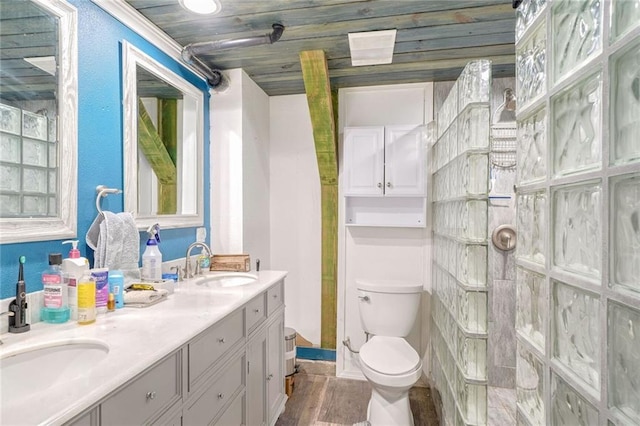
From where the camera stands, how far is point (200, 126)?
213 cm

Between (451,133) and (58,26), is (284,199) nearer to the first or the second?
(451,133)

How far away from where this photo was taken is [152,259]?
1588 millimetres

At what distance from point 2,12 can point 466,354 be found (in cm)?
217

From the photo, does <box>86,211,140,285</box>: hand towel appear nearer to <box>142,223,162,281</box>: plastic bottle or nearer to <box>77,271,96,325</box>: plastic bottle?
<box>142,223,162,281</box>: plastic bottle

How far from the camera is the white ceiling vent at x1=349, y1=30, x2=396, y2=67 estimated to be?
5.77 ft

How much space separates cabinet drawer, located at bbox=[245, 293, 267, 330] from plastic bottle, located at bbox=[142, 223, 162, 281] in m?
0.47

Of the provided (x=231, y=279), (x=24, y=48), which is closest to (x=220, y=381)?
(x=231, y=279)

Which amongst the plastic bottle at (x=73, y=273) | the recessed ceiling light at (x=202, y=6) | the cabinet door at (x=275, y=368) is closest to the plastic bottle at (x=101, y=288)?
the plastic bottle at (x=73, y=273)

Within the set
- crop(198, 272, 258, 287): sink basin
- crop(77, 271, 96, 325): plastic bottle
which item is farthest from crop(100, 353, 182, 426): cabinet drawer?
crop(198, 272, 258, 287): sink basin

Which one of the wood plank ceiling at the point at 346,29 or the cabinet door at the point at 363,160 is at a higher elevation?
the wood plank ceiling at the point at 346,29

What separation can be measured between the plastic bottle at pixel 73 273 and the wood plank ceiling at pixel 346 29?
1.22 meters

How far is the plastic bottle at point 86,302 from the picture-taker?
3.53 feet

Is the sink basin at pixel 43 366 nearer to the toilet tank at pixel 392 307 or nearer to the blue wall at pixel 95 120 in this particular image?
the blue wall at pixel 95 120

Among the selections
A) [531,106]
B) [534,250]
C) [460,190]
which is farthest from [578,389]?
[460,190]
